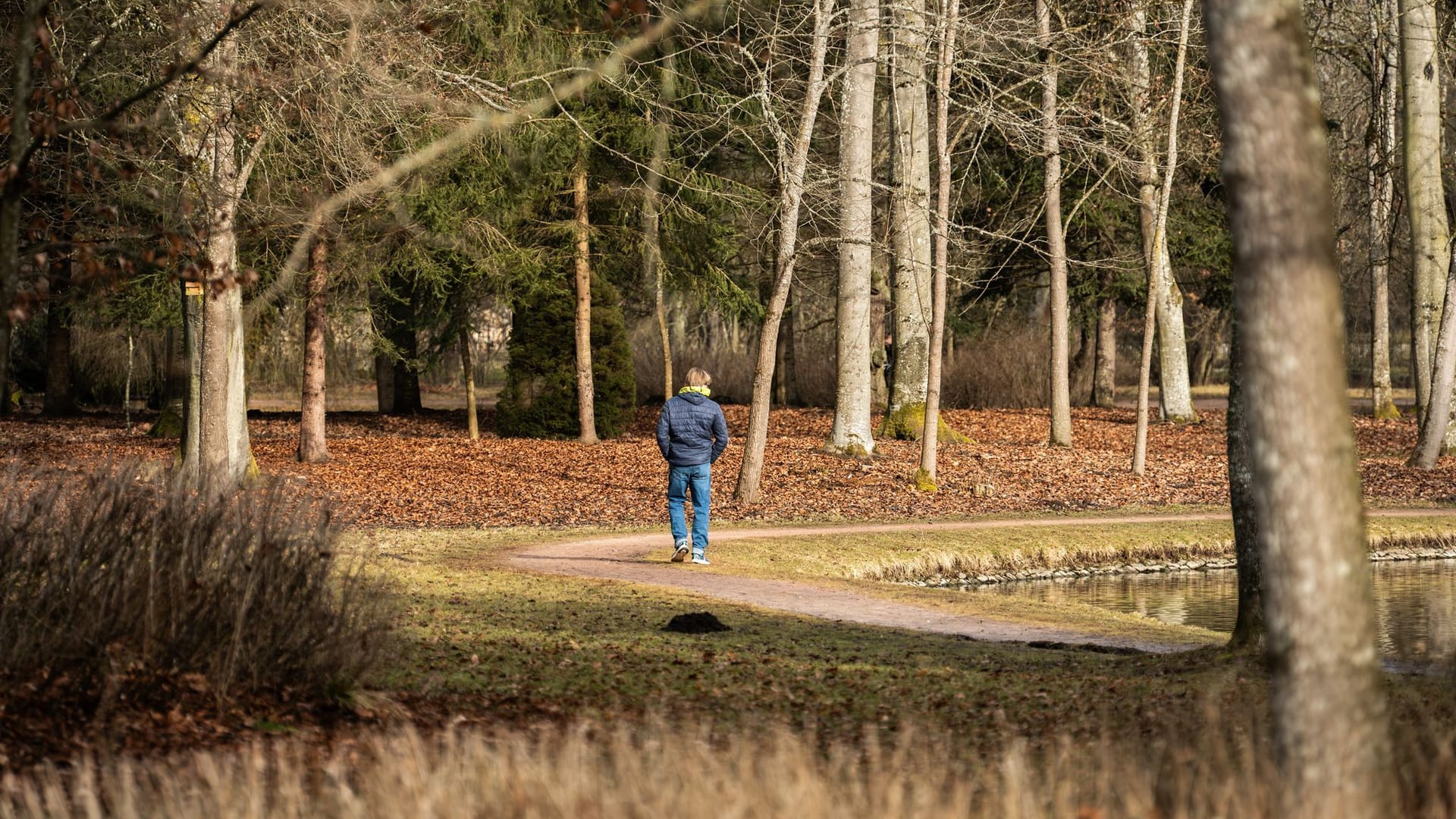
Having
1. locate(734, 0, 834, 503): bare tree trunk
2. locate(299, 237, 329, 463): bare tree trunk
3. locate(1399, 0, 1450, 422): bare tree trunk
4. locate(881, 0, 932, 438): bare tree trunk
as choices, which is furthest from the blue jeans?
locate(1399, 0, 1450, 422): bare tree trunk

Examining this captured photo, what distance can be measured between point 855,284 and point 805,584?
10353 mm

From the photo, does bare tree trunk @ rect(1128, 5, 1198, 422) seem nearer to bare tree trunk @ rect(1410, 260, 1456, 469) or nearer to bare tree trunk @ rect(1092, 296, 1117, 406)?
bare tree trunk @ rect(1410, 260, 1456, 469)

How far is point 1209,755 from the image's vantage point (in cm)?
514

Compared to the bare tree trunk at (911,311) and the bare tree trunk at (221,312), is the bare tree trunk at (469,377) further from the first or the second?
the bare tree trunk at (911,311)

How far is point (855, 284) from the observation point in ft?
77.4

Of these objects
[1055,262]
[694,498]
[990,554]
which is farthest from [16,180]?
[1055,262]

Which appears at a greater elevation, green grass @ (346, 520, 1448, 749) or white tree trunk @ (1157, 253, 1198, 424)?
white tree trunk @ (1157, 253, 1198, 424)

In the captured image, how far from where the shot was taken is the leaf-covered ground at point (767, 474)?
1994 cm

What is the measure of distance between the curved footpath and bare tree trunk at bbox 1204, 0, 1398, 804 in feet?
19.8

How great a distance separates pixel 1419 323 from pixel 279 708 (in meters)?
24.9

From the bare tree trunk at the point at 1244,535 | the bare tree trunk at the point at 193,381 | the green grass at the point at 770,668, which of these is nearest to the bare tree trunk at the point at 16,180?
the green grass at the point at 770,668

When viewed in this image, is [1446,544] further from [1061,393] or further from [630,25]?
[630,25]

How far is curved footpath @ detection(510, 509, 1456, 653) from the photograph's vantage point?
1140 centimetres

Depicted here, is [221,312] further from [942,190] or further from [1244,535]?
[1244,535]
